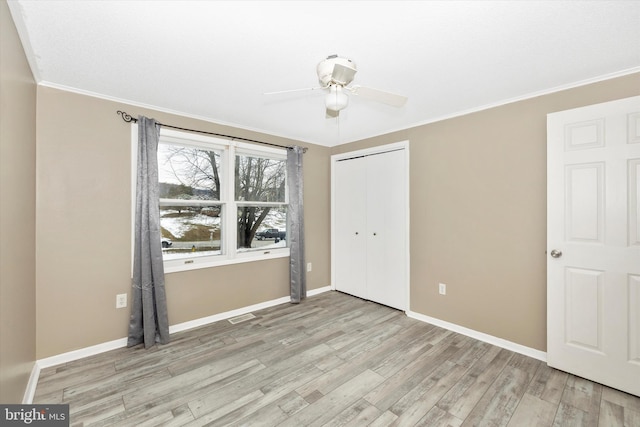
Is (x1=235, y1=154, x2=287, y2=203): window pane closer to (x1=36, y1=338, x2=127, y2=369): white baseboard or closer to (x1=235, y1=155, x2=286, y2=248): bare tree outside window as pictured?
(x1=235, y1=155, x2=286, y2=248): bare tree outside window

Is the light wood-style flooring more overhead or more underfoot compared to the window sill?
more underfoot

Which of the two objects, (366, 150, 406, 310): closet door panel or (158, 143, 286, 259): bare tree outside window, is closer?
(158, 143, 286, 259): bare tree outside window

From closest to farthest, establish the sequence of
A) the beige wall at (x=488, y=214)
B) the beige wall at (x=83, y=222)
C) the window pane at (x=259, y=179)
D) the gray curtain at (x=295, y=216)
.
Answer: the beige wall at (x=83, y=222) → the beige wall at (x=488, y=214) → the window pane at (x=259, y=179) → the gray curtain at (x=295, y=216)

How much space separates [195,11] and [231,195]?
2.07 metres

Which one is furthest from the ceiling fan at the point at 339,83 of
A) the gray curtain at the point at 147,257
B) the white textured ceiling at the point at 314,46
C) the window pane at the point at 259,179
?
the window pane at the point at 259,179

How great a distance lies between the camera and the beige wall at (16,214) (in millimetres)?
1373

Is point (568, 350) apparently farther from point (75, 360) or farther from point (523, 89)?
point (75, 360)

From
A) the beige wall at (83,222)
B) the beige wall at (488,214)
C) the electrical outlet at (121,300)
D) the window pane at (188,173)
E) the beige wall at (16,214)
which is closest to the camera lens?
the beige wall at (16,214)

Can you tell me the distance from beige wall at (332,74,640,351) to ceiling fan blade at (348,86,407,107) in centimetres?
144

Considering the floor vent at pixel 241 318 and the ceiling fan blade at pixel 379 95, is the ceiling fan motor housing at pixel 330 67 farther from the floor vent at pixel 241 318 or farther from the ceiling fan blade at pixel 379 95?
the floor vent at pixel 241 318

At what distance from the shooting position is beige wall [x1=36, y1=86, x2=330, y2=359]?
88.0 inches

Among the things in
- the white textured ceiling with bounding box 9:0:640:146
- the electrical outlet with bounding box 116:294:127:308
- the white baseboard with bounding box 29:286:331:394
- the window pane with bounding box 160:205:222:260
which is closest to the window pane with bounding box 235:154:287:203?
the window pane with bounding box 160:205:222:260

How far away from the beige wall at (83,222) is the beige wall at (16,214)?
146mm

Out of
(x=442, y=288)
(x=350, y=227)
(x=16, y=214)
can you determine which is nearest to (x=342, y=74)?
(x=16, y=214)
